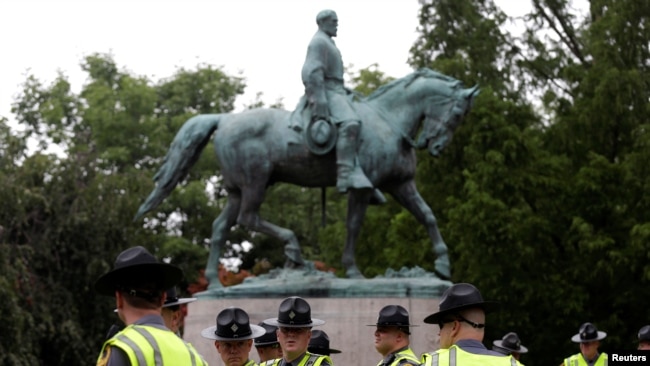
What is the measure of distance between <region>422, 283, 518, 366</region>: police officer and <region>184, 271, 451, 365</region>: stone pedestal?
10875 millimetres

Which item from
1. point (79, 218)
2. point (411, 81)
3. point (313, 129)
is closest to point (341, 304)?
point (313, 129)

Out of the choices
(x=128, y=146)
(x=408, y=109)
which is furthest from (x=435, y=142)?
(x=128, y=146)

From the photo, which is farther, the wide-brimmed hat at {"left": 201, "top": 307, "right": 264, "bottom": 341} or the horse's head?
the horse's head

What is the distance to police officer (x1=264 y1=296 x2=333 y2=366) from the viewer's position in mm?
9203

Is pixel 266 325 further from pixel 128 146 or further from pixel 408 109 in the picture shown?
pixel 128 146

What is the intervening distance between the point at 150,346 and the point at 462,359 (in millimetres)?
1604

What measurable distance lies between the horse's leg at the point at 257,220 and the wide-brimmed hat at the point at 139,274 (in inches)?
532

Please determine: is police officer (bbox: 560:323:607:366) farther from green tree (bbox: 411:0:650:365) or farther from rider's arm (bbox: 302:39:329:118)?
green tree (bbox: 411:0:650:365)

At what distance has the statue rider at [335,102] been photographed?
18594 mm

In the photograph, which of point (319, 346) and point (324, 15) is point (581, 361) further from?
point (324, 15)

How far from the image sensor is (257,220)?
19516 mm

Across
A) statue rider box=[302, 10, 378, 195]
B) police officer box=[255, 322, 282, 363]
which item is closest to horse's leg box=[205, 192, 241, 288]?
statue rider box=[302, 10, 378, 195]

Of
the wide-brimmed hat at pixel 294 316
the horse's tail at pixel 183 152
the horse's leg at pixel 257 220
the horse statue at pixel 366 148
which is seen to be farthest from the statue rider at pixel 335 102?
the wide-brimmed hat at pixel 294 316

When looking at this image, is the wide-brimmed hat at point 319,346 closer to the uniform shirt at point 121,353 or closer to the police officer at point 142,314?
the police officer at point 142,314
